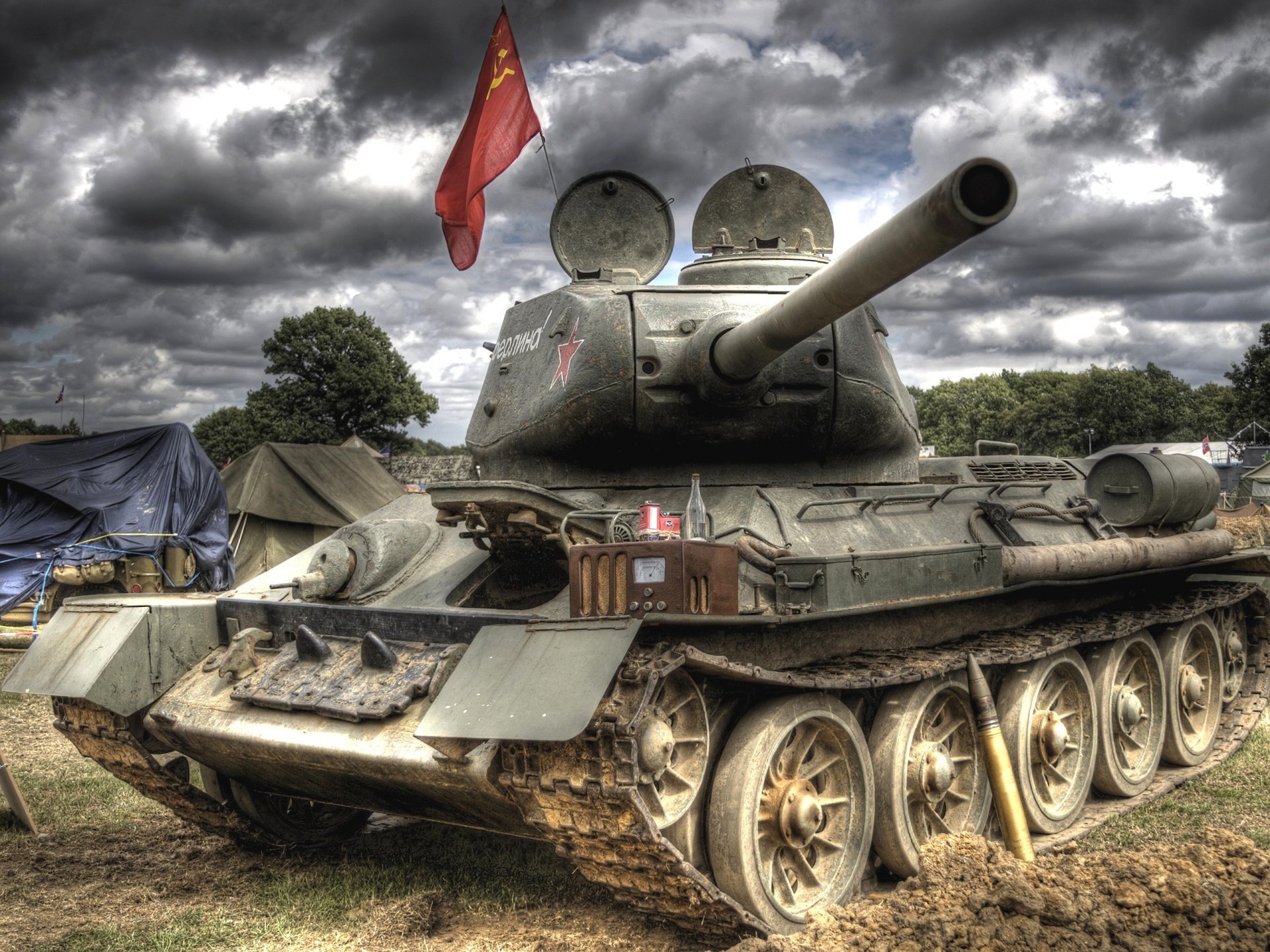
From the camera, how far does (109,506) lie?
597 inches

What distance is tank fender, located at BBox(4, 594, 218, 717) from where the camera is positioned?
22.0ft

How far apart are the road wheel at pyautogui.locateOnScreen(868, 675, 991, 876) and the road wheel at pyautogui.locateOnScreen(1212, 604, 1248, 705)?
13.8 feet

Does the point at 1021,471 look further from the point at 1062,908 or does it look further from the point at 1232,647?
the point at 1062,908

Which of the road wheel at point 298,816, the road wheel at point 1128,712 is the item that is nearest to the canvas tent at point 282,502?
the road wheel at point 298,816

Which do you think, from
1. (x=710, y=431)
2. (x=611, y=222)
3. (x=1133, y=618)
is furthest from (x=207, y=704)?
(x=1133, y=618)

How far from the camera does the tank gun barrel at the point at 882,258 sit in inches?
165

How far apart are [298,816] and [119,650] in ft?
6.31

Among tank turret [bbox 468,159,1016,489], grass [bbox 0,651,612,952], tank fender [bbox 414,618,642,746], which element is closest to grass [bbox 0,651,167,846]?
grass [bbox 0,651,612,952]

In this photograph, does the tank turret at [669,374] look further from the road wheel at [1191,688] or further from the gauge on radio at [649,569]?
the road wheel at [1191,688]

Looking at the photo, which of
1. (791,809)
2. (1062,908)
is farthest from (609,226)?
(1062,908)

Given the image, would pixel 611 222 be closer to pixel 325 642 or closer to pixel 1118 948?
pixel 325 642

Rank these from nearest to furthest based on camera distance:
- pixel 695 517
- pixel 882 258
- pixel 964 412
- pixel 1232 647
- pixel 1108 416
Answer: pixel 882 258 → pixel 695 517 → pixel 1232 647 → pixel 1108 416 → pixel 964 412

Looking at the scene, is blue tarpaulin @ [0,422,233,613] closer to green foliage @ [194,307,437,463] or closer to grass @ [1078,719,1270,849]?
grass @ [1078,719,1270,849]

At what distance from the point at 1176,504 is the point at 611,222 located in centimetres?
460
